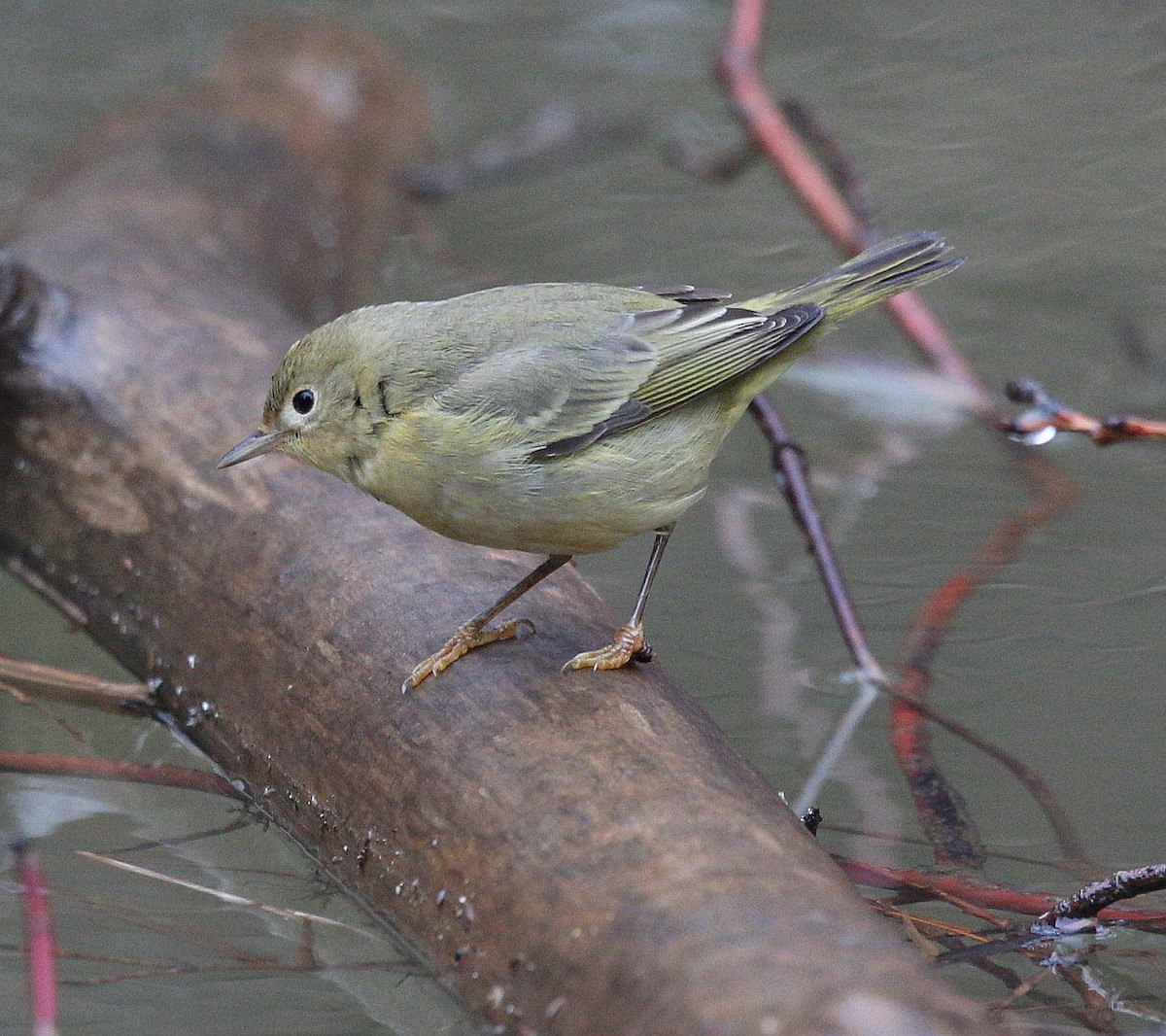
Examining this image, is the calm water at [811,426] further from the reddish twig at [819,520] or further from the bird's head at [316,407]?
the bird's head at [316,407]

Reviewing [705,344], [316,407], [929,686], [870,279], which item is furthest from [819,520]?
[316,407]

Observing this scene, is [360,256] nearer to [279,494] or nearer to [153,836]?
[279,494]

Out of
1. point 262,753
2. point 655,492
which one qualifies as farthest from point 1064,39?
point 262,753

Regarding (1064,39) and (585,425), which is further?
(1064,39)

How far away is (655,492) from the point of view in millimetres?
3545

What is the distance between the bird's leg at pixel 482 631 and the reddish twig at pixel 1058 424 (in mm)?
1201

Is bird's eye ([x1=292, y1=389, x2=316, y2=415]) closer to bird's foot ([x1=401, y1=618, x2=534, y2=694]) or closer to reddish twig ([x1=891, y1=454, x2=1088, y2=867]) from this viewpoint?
bird's foot ([x1=401, y1=618, x2=534, y2=694])

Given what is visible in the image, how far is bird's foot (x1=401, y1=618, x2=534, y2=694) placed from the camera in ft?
10.6

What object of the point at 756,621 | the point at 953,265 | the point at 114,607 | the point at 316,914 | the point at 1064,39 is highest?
the point at 1064,39

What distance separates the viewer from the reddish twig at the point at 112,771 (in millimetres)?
3827

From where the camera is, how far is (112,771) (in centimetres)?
405

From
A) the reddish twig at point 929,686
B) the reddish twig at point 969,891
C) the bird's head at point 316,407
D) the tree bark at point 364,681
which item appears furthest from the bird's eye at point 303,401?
the reddish twig at point 929,686

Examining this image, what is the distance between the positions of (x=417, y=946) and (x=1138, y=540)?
3271mm

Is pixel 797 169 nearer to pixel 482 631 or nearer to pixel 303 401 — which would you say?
pixel 303 401
